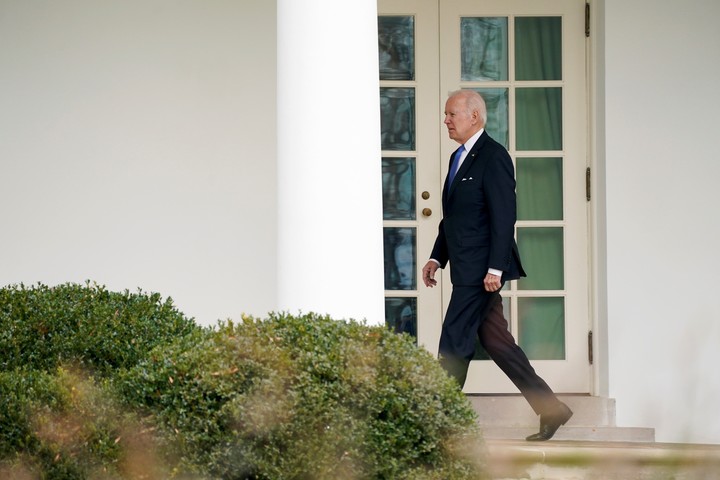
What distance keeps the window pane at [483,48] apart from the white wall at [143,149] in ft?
4.22

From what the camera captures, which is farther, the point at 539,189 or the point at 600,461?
the point at 539,189

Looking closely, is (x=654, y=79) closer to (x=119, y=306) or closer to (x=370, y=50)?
(x=370, y=50)

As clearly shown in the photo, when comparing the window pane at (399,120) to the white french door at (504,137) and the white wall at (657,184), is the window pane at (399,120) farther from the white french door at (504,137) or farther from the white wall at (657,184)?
the white wall at (657,184)

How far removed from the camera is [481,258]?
579 centimetres

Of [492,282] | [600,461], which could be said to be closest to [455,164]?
[492,282]

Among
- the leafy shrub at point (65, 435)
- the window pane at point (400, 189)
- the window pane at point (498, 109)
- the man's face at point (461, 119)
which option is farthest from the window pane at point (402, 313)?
the leafy shrub at point (65, 435)

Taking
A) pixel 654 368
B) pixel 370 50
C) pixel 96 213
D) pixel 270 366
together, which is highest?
pixel 370 50

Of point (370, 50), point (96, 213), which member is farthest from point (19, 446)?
point (96, 213)

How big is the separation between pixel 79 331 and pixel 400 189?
2.90 metres

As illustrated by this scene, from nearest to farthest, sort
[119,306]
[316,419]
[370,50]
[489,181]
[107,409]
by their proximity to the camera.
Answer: [316,419] < [107,409] < [370,50] < [119,306] < [489,181]

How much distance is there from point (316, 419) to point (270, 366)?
26cm

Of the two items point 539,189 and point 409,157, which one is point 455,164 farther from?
point 539,189

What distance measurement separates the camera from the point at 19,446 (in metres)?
3.97

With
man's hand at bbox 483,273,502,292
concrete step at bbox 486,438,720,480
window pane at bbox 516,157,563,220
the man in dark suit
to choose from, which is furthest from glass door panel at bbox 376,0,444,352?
concrete step at bbox 486,438,720,480
